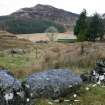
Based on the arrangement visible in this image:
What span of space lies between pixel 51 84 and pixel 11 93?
1316 mm

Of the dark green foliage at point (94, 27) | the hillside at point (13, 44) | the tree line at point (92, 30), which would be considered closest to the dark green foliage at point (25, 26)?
the hillside at point (13, 44)

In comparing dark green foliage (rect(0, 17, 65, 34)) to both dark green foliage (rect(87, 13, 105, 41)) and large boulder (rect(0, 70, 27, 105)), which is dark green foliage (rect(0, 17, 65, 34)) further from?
large boulder (rect(0, 70, 27, 105))

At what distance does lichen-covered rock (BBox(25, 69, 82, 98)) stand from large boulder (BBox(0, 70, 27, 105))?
383 millimetres

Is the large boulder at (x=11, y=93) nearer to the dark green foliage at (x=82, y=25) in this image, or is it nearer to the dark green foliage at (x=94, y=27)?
the dark green foliage at (x=94, y=27)

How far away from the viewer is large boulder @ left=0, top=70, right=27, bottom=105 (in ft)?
29.3

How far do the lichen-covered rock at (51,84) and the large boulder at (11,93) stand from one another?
383mm

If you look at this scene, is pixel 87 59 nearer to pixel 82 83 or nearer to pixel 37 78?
pixel 82 83

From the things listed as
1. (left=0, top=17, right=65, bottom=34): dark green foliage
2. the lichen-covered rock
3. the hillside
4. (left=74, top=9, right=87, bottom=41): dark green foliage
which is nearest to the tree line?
(left=74, top=9, right=87, bottom=41): dark green foliage

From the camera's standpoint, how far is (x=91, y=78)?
38.3ft

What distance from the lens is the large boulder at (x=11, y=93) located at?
8.92 meters

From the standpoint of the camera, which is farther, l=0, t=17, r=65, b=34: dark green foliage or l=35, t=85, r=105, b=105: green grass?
l=0, t=17, r=65, b=34: dark green foliage

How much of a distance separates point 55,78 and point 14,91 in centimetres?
147

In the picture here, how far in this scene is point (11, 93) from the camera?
9031 mm

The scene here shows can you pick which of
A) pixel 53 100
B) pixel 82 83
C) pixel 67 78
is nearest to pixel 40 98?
pixel 53 100
